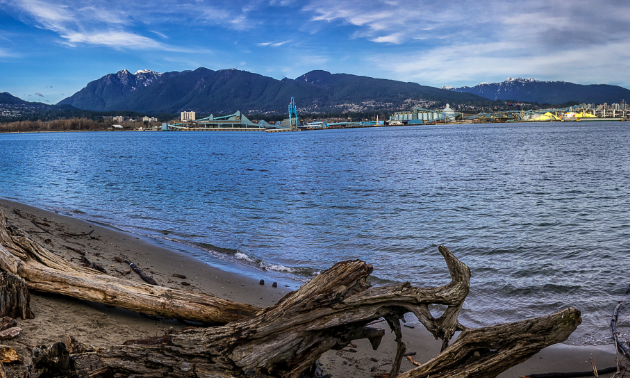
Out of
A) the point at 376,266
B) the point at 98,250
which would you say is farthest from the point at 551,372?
the point at 98,250

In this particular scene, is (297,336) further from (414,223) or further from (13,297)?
(414,223)

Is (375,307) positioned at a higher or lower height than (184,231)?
higher

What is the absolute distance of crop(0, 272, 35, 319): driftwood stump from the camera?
3.65 meters

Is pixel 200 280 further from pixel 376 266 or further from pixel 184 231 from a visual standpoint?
pixel 184 231

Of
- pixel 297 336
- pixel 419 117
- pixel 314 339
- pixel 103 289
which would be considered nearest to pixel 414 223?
pixel 103 289

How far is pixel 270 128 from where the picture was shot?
176125 mm

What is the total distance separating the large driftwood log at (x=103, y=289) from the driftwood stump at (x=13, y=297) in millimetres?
510

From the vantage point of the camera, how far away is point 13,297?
3705 mm

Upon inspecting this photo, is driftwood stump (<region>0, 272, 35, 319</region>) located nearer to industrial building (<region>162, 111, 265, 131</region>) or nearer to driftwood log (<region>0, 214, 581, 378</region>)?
driftwood log (<region>0, 214, 581, 378</region>)

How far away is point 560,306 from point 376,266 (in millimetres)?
3129

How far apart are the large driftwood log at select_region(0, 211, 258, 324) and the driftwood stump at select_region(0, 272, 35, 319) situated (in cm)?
51

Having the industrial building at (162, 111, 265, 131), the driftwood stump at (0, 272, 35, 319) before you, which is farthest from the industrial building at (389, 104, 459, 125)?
the driftwood stump at (0, 272, 35, 319)

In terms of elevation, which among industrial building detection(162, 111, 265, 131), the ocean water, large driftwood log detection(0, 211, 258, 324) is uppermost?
industrial building detection(162, 111, 265, 131)

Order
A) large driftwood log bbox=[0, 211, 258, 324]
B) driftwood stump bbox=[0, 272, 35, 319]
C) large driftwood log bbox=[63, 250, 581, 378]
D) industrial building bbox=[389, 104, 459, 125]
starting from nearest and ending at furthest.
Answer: large driftwood log bbox=[63, 250, 581, 378] → driftwood stump bbox=[0, 272, 35, 319] → large driftwood log bbox=[0, 211, 258, 324] → industrial building bbox=[389, 104, 459, 125]
